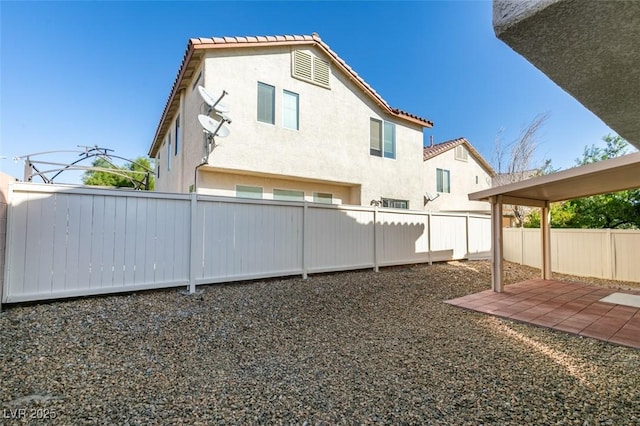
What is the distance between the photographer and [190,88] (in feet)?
31.0

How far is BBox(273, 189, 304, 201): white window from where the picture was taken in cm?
940

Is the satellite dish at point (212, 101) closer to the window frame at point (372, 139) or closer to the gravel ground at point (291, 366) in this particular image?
the gravel ground at point (291, 366)

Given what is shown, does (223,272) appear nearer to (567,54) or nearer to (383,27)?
(567,54)

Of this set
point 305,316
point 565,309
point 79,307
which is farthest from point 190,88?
point 565,309

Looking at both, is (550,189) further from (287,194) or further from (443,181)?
(443,181)

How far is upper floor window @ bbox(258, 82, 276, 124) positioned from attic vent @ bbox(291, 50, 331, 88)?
112cm

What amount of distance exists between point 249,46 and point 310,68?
221 cm

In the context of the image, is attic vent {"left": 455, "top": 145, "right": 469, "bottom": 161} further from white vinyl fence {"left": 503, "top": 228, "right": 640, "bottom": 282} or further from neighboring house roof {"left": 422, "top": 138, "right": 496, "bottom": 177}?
white vinyl fence {"left": 503, "top": 228, "right": 640, "bottom": 282}

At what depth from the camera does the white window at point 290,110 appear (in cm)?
917

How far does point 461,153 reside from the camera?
1878 centimetres

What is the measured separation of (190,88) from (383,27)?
26.1ft

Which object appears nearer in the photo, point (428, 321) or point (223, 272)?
point (428, 321)

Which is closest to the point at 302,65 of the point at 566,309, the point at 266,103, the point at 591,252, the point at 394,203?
the point at 266,103

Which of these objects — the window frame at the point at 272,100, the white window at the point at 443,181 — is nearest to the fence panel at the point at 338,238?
the window frame at the point at 272,100
